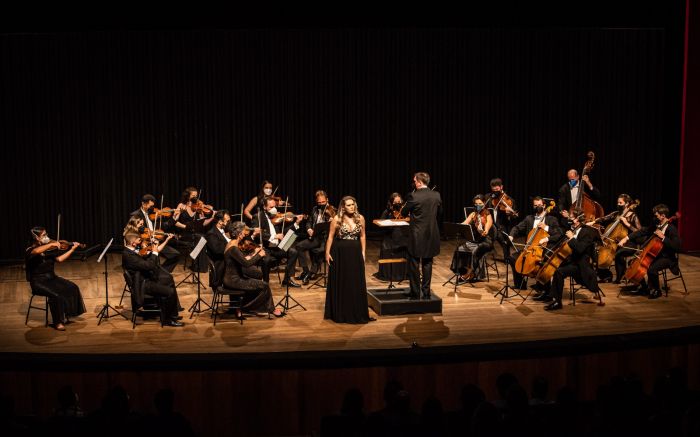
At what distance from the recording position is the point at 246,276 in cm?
807

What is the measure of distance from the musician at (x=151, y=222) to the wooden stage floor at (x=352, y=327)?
17.6 inches

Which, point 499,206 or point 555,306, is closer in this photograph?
point 555,306

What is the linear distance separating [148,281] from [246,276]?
104 cm

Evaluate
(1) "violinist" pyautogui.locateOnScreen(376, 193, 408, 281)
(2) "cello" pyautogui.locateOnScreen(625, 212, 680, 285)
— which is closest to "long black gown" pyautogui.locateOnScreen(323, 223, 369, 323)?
(1) "violinist" pyautogui.locateOnScreen(376, 193, 408, 281)

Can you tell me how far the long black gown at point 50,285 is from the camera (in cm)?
775

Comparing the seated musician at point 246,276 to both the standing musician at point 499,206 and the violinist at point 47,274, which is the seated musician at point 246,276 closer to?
the violinist at point 47,274

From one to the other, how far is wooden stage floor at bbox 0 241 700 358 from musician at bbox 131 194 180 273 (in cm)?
45

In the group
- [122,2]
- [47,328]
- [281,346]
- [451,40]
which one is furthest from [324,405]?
[451,40]

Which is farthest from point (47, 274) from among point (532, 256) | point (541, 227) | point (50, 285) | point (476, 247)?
point (541, 227)

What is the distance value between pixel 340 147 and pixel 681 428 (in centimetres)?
Answer: 1075

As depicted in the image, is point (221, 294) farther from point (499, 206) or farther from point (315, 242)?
point (499, 206)

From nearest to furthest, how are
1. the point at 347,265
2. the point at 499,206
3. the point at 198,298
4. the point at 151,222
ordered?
the point at 347,265, the point at 198,298, the point at 151,222, the point at 499,206

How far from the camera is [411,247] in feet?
26.9

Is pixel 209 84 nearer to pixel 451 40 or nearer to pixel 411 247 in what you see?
pixel 451 40
